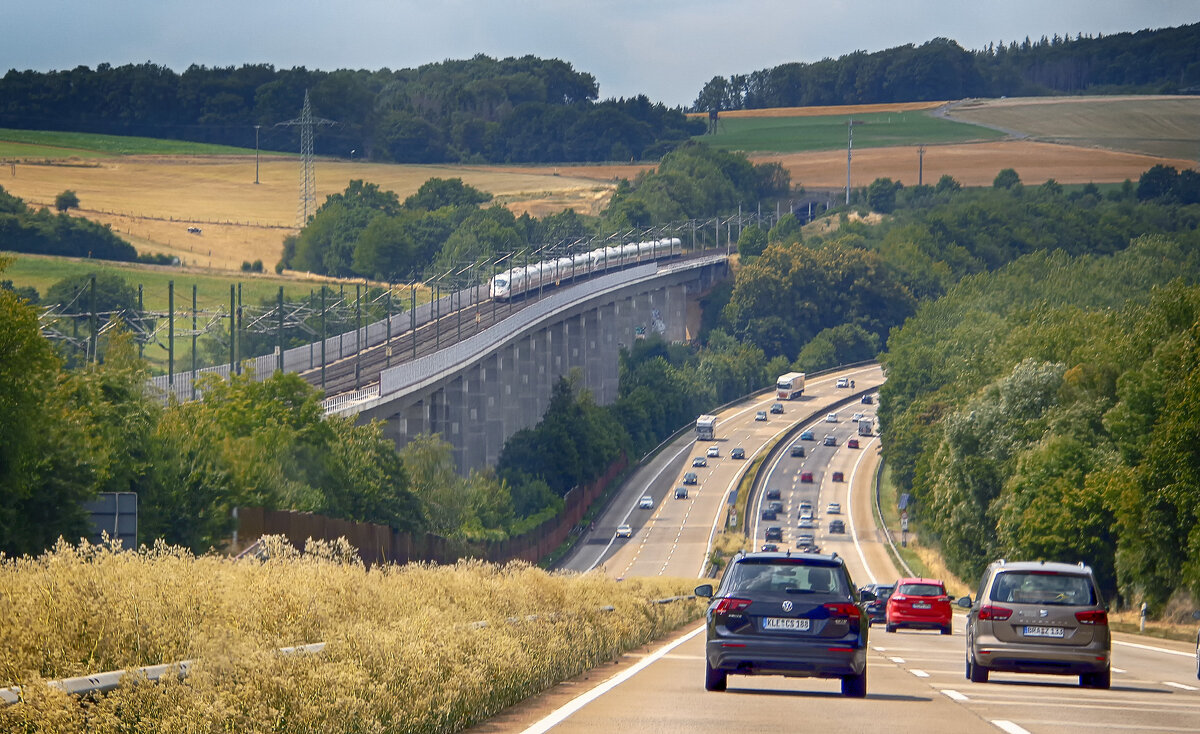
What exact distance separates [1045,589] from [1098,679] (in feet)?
4.34

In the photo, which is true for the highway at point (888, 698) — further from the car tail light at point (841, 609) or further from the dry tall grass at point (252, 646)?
the car tail light at point (841, 609)

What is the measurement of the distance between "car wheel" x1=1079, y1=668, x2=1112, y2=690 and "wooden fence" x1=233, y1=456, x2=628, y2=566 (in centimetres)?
1520

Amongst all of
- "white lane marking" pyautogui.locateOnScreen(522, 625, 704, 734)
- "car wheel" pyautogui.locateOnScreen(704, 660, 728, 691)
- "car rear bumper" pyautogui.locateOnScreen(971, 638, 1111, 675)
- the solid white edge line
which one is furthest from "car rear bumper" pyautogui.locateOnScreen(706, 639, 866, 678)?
the solid white edge line

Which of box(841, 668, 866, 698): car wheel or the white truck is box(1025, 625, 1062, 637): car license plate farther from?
the white truck

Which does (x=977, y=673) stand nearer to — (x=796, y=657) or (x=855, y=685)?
(x=855, y=685)

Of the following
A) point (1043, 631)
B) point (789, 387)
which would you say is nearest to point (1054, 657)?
point (1043, 631)

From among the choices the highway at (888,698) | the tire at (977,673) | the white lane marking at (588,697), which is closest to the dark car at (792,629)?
the highway at (888,698)

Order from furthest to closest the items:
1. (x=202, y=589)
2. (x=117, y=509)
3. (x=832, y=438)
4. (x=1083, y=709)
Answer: (x=832, y=438) → (x=117, y=509) → (x=1083, y=709) → (x=202, y=589)

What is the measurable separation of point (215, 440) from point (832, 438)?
94.9 m

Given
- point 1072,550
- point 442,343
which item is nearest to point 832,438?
point 442,343

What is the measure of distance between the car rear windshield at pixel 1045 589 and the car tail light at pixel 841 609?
3556 mm

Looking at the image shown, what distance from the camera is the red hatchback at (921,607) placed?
4225 cm

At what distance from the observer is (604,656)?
26.4 m

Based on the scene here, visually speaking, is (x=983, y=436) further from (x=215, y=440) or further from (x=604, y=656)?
(x=604, y=656)
